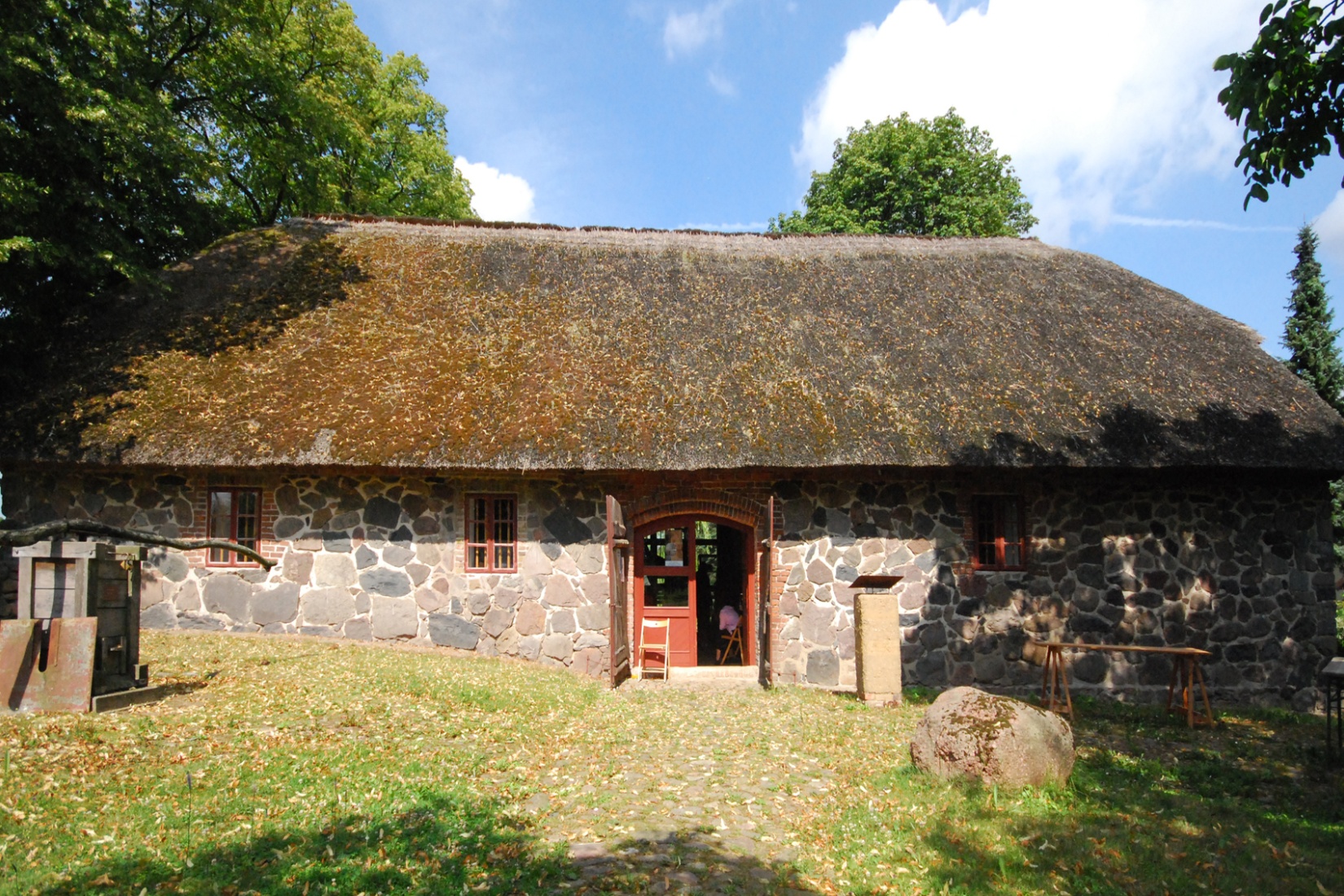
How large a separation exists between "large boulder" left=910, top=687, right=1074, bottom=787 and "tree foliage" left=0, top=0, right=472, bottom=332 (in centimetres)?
1086

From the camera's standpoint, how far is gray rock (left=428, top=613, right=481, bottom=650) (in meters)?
11.4

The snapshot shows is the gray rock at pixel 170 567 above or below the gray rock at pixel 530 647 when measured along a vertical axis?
above

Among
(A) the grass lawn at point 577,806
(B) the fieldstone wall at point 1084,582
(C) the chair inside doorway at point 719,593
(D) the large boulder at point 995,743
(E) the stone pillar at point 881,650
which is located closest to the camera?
(A) the grass lawn at point 577,806

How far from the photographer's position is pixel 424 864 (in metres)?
4.71

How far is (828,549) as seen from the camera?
11.7 meters

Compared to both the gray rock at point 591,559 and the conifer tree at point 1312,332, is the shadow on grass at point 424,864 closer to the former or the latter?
the gray rock at point 591,559

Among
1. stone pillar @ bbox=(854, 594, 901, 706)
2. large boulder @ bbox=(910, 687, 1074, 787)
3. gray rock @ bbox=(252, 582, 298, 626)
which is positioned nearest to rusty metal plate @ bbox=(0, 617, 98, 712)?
gray rock @ bbox=(252, 582, 298, 626)

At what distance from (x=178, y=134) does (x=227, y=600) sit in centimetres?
626

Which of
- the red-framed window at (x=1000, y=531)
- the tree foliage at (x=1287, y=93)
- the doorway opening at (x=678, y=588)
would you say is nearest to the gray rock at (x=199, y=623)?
the doorway opening at (x=678, y=588)

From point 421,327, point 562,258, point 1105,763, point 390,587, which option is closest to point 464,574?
point 390,587

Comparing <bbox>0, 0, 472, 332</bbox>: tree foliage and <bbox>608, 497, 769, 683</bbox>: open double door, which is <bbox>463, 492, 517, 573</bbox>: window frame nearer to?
<bbox>608, 497, 769, 683</bbox>: open double door

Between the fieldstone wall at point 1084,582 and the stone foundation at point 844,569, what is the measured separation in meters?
0.02

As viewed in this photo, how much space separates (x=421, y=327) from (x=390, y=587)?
3.89 meters

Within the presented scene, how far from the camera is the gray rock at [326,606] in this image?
1133 cm
